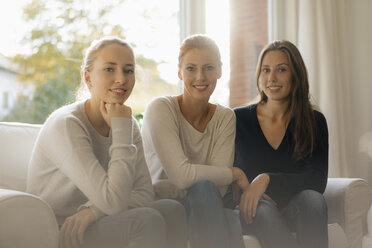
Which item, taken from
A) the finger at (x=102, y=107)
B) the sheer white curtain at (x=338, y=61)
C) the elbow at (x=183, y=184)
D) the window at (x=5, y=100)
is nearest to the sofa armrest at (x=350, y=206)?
the elbow at (x=183, y=184)

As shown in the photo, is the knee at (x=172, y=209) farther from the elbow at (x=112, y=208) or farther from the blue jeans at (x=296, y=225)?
→ the blue jeans at (x=296, y=225)

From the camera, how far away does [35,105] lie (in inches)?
112

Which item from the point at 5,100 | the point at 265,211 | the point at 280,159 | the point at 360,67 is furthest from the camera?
the point at 360,67

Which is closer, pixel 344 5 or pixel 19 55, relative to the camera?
pixel 19 55

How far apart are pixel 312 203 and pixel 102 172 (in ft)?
2.70

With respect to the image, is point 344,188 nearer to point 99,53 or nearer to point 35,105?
point 99,53

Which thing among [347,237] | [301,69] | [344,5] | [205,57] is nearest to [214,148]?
[205,57]

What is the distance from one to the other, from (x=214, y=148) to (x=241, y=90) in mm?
1601

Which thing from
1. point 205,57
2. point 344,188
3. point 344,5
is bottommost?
point 344,188

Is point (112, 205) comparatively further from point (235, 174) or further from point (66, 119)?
Result: point (235, 174)

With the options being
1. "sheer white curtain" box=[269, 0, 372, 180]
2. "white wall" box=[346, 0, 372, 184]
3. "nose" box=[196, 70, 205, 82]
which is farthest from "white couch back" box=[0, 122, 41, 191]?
"white wall" box=[346, 0, 372, 184]

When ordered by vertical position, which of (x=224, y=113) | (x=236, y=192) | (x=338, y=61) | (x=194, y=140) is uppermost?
(x=338, y=61)

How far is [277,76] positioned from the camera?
2.04m

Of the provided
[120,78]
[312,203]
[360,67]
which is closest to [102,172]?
[120,78]
